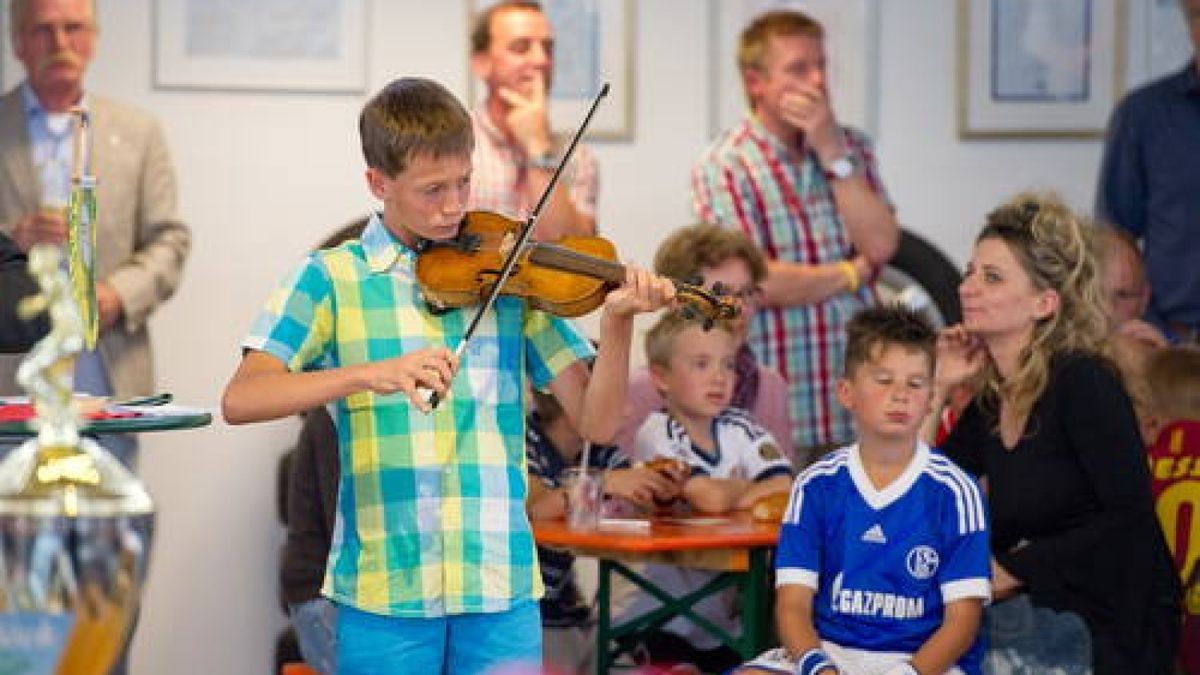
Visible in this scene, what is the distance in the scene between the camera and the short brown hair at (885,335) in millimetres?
4051

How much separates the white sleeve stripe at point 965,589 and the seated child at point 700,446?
0.77 metres

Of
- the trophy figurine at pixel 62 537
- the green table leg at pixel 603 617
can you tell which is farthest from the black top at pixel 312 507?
the trophy figurine at pixel 62 537

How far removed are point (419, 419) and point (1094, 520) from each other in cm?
153

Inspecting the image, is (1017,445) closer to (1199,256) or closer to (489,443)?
(489,443)

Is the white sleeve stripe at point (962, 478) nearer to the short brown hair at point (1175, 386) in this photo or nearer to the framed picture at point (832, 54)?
the short brown hair at point (1175, 386)

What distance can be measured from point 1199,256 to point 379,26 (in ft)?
7.48

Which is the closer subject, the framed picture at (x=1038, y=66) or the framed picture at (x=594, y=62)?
the framed picture at (x=594, y=62)

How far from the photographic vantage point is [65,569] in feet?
4.89

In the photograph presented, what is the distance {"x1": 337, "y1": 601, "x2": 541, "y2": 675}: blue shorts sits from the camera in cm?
303

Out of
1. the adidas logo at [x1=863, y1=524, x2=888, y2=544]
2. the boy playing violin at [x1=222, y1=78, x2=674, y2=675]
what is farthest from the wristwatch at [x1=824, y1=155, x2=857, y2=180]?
the boy playing violin at [x1=222, y1=78, x2=674, y2=675]

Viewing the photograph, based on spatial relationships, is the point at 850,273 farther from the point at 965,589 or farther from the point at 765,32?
the point at 965,589

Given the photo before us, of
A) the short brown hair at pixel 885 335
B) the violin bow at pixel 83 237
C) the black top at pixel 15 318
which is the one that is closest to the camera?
the violin bow at pixel 83 237

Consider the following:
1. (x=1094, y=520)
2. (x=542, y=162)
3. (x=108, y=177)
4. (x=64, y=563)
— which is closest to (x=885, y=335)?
(x=1094, y=520)

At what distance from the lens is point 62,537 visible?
4.85 feet
